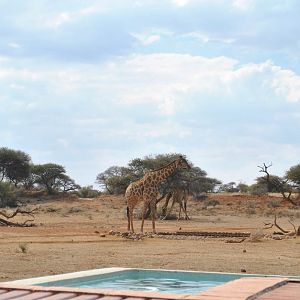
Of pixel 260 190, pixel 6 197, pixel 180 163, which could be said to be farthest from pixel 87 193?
pixel 180 163

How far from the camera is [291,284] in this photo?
313 inches

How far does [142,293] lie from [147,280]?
5.68 metres

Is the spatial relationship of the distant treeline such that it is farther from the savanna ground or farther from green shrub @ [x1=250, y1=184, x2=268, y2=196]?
the savanna ground

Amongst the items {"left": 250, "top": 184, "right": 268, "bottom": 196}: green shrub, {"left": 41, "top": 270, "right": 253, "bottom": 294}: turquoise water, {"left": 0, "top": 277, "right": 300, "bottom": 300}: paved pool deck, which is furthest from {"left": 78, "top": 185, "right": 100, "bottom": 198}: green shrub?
{"left": 0, "top": 277, "right": 300, "bottom": 300}: paved pool deck

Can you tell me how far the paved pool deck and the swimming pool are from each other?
3.76m

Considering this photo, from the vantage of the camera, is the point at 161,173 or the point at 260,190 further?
the point at 260,190

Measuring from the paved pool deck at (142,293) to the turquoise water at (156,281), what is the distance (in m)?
3.81

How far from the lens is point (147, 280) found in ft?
39.6

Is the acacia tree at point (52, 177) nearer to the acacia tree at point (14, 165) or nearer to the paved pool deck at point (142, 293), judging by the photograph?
the acacia tree at point (14, 165)

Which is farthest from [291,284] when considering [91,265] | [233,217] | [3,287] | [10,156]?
[10,156]

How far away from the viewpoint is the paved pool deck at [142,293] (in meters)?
6.38

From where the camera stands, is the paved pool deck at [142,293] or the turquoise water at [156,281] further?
the turquoise water at [156,281]

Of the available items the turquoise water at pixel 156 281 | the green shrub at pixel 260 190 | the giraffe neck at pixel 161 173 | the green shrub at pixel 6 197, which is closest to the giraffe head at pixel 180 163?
the giraffe neck at pixel 161 173

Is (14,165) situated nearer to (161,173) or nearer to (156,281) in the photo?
(161,173)
